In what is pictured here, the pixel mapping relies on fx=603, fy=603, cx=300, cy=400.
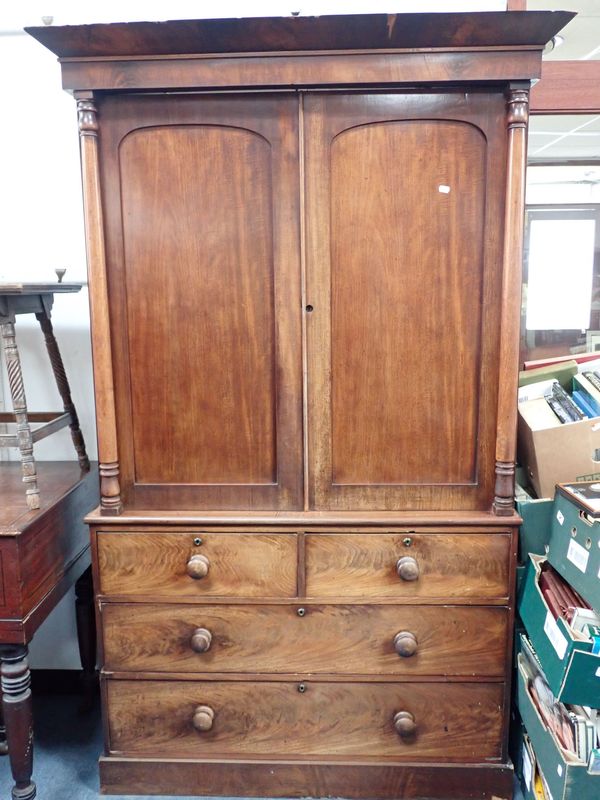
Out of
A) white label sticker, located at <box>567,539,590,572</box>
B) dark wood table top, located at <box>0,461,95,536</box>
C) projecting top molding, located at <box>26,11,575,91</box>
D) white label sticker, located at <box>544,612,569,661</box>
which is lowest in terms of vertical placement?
white label sticker, located at <box>544,612,569,661</box>

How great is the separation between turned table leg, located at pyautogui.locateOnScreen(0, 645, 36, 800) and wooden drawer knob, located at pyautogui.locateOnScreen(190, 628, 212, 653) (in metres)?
0.42

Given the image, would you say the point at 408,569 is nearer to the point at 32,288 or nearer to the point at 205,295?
the point at 205,295

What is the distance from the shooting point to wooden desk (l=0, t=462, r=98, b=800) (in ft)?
4.84

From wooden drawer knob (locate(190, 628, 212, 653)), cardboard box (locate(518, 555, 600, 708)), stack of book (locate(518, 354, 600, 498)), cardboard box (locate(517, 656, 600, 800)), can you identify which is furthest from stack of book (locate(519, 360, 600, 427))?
wooden drawer knob (locate(190, 628, 212, 653))

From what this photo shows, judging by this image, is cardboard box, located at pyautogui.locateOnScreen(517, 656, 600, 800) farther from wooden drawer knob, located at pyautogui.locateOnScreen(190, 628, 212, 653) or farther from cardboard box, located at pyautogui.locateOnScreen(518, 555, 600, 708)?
wooden drawer knob, located at pyautogui.locateOnScreen(190, 628, 212, 653)

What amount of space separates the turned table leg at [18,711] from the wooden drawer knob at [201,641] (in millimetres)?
422

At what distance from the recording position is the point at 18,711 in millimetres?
1544

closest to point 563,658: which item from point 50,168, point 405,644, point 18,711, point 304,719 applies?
point 405,644

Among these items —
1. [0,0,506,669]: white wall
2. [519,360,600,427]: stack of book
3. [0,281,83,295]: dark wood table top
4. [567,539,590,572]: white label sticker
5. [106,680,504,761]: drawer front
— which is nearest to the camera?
[567,539,590,572]: white label sticker

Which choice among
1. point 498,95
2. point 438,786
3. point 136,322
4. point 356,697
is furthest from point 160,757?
point 498,95

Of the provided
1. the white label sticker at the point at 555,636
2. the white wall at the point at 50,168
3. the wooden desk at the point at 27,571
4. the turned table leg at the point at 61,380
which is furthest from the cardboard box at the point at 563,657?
the white wall at the point at 50,168

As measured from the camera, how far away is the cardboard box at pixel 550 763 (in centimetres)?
131

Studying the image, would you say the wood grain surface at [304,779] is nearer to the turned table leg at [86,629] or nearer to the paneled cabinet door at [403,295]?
the turned table leg at [86,629]

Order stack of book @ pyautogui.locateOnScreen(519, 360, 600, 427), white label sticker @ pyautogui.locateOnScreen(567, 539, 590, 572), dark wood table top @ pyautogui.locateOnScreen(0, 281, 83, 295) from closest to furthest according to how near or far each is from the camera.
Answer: white label sticker @ pyautogui.locateOnScreen(567, 539, 590, 572), dark wood table top @ pyautogui.locateOnScreen(0, 281, 83, 295), stack of book @ pyautogui.locateOnScreen(519, 360, 600, 427)
